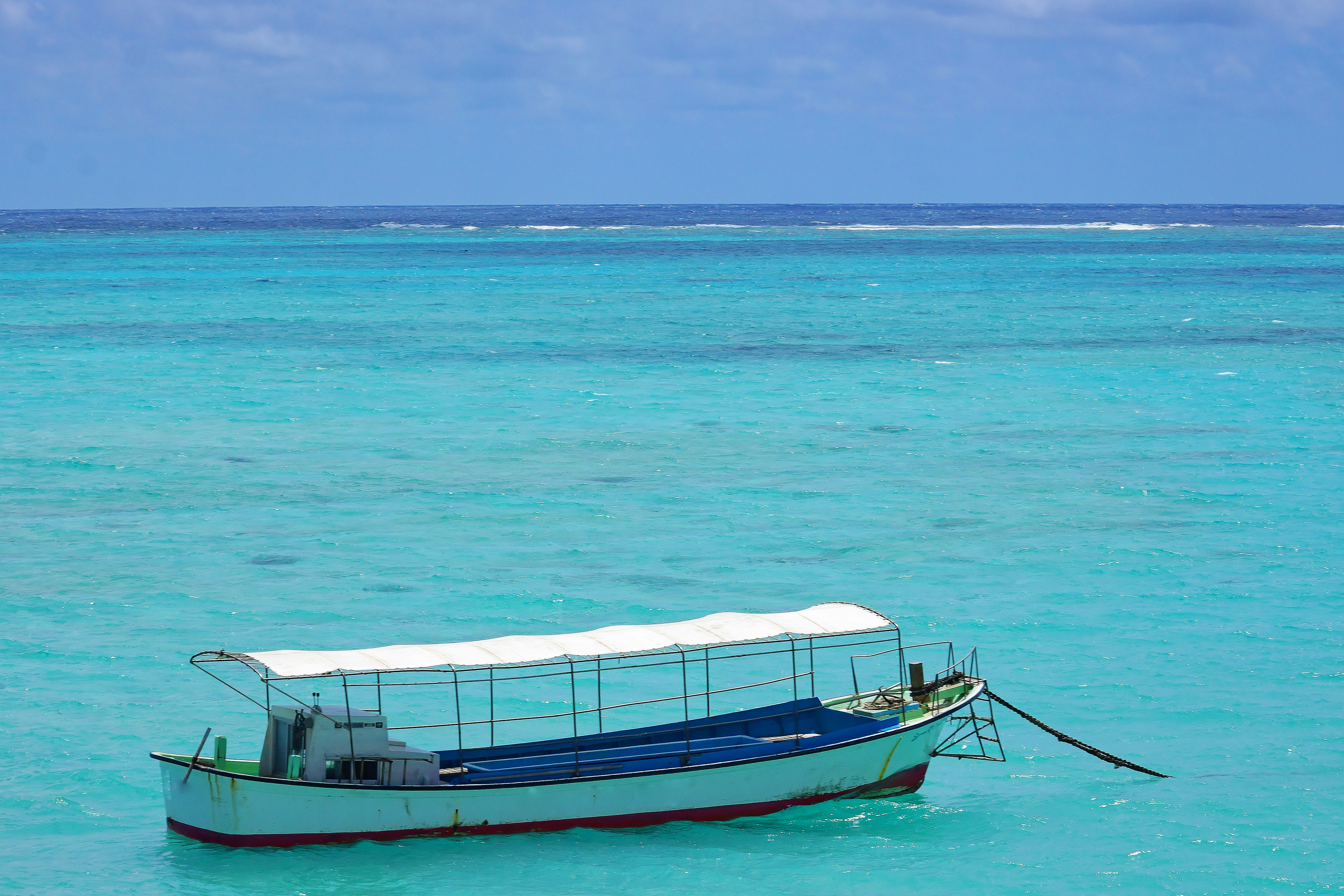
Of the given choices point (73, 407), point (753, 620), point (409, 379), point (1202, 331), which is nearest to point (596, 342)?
point (409, 379)

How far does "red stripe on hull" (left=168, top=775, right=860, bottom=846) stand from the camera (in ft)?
54.5

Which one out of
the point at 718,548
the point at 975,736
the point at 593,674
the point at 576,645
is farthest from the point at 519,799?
the point at 718,548

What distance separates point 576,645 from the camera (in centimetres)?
1750

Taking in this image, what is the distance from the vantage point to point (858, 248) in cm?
14312

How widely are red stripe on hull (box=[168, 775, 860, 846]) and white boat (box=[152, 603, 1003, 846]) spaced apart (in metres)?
0.02

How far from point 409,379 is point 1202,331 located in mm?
39271

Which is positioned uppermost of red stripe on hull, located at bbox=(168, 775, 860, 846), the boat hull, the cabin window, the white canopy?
the white canopy

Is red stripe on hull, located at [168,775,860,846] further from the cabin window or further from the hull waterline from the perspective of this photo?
the cabin window

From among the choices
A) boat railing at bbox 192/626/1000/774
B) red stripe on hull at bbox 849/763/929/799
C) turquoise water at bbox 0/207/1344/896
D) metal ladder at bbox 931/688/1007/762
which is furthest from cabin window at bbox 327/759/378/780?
metal ladder at bbox 931/688/1007/762

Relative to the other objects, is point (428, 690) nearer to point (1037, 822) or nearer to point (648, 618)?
point (648, 618)

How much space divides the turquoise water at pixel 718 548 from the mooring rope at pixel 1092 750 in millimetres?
255

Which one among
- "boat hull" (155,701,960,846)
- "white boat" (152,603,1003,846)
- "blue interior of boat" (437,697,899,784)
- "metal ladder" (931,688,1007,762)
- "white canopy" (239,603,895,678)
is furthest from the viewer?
"metal ladder" (931,688,1007,762)

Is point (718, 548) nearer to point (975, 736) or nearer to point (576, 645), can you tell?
point (975, 736)

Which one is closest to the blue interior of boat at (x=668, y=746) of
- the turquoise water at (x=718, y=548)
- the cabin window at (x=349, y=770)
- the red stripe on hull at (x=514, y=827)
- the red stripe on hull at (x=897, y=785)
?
the red stripe on hull at (x=514, y=827)
